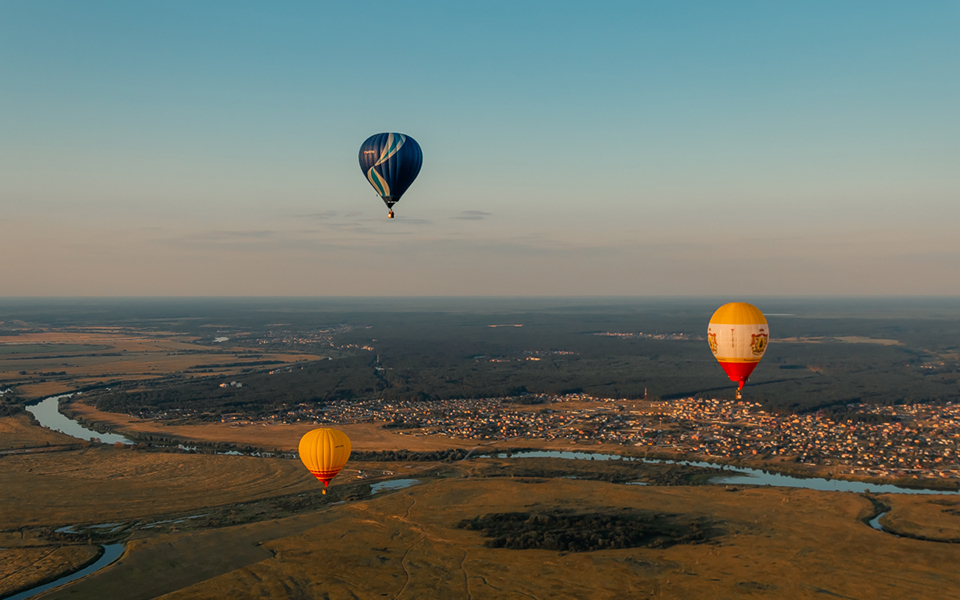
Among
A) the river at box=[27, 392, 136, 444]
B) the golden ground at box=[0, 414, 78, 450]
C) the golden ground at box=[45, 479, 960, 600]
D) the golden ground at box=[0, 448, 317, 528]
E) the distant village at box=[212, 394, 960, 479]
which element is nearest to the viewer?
the golden ground at box=[45, 479, 960, 600]

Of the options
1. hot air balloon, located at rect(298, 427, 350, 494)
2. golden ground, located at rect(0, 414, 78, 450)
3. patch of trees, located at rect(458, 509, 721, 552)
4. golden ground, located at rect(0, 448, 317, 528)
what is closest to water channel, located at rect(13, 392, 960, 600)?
golden ground, located at rect(0, 414, 78, 450)

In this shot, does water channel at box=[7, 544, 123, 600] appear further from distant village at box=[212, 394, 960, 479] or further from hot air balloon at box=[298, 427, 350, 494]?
distant village at box=[212, 394, 960, 479]

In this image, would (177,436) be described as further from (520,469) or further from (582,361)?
(582,361)

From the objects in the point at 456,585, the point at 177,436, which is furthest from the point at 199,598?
the point at 177,436

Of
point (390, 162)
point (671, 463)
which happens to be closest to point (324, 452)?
point (390, 162)

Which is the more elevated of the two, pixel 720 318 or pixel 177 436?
pixel 720 318

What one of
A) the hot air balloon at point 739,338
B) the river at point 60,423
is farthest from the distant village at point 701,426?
the hot air balloon at point 739,338

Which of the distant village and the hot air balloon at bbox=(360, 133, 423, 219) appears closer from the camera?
the hot air balloon at bbox=(360, 133, 423, 219)
